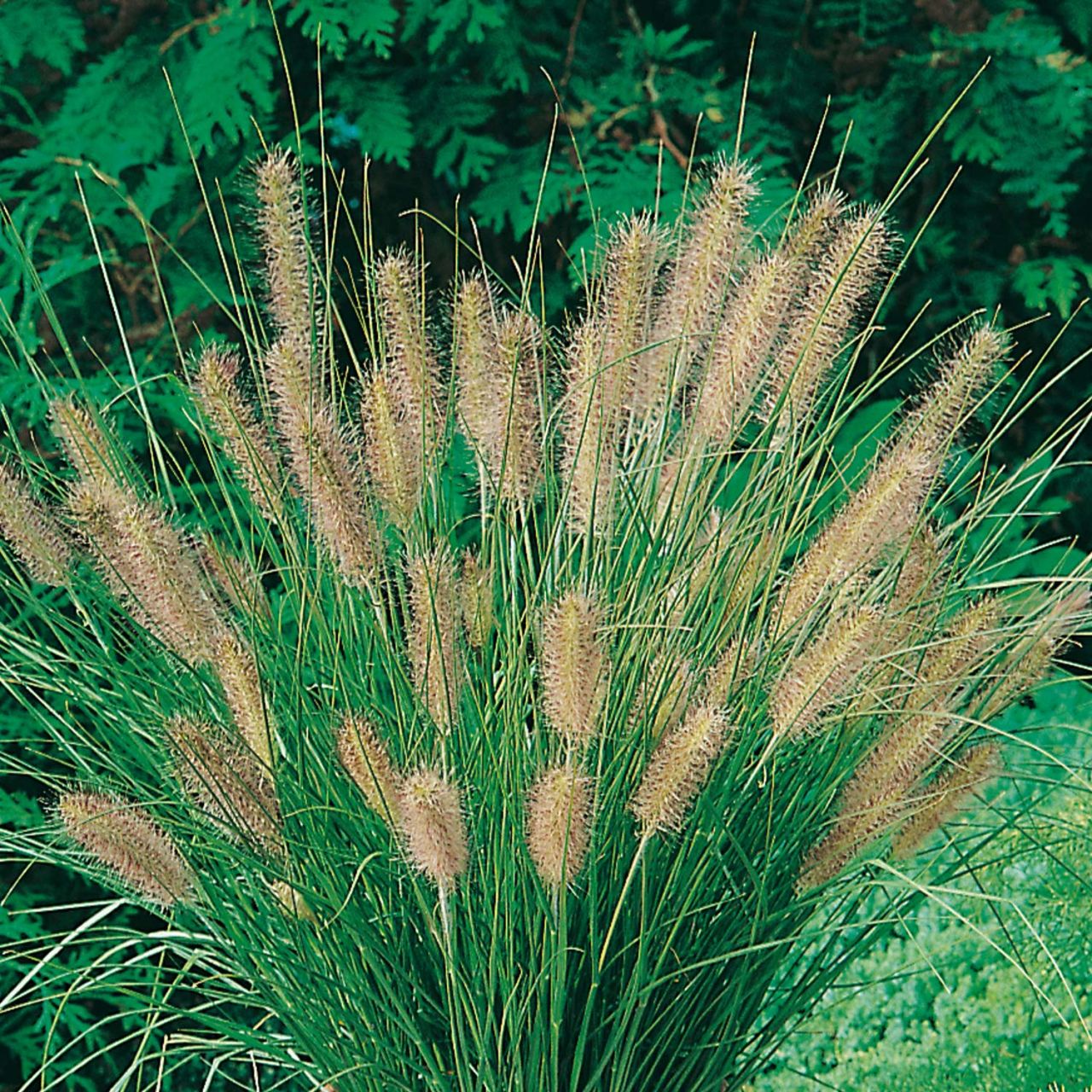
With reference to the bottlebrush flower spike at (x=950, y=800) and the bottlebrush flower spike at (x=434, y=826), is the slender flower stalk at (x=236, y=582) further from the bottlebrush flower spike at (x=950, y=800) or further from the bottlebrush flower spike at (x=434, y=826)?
the bottlebrush flower spike at (x=950, y=800)

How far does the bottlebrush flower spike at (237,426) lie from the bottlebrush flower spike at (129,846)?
0.76ft

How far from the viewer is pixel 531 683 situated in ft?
3.50

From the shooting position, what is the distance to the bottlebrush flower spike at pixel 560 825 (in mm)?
844

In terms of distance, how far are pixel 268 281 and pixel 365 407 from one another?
6.4 inches

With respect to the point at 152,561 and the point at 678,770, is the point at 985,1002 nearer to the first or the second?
the point at 678,770

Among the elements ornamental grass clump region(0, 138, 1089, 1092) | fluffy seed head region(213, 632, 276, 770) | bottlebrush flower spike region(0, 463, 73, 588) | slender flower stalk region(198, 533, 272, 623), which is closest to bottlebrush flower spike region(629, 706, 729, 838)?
ornamental grass clump region(0, 138, 1089, 1092)

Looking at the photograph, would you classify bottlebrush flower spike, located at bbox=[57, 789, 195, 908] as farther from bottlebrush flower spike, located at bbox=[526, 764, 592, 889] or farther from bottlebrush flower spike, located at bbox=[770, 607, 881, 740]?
bottlebrush flower spike, located at bbox=[770, 607, 881, 740]

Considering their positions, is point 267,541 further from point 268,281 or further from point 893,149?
point 893,149

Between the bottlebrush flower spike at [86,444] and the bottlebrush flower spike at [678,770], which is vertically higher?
the bottlebrush flower spike at [86,444]

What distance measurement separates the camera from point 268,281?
1106 millimetres

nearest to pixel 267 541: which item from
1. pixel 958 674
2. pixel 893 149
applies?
pixel 958 674

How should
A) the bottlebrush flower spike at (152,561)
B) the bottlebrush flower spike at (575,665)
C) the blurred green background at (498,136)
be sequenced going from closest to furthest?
the bottlebrush flower spike at (575,665), the bottlebrush flower spike at (152,561), the blurred green background at (498,136)

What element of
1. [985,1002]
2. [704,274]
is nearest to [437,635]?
[704,274]

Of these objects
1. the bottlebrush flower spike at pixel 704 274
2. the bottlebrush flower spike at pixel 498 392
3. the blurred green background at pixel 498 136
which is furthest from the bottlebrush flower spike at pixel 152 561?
the blurred green background at pixel 498 136
